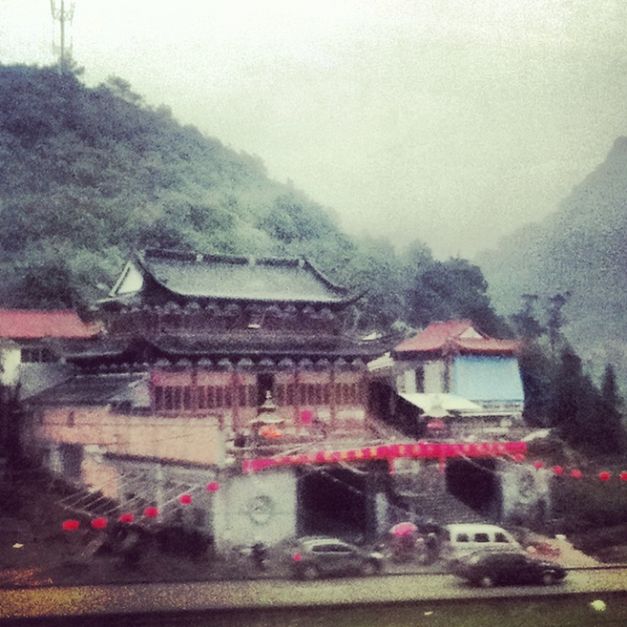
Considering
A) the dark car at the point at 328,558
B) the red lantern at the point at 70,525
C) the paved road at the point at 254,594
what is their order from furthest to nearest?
1. the dark car at the point at 328,558
2. the red lantern at the point at 70,525
3. the paved road at the point at 254,594

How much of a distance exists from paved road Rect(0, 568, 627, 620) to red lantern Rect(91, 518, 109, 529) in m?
0.53

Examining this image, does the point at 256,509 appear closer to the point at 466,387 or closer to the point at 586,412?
the point at 466,387

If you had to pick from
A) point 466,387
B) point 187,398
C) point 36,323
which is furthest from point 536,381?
point 36,323

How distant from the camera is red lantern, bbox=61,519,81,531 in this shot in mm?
6781

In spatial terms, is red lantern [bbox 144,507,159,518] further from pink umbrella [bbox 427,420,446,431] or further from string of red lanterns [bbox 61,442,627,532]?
pink umbrella [bbox 427,420,446,431]

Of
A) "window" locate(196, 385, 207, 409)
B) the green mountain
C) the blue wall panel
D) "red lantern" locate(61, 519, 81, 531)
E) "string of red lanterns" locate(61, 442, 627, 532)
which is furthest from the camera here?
the green mountain

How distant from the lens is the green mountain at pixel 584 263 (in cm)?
809

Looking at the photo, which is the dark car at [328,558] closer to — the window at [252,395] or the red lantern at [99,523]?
the window at [252,395]

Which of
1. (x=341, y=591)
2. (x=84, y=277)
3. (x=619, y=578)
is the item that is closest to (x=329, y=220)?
(x=84, y=277)

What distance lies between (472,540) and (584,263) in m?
3.39

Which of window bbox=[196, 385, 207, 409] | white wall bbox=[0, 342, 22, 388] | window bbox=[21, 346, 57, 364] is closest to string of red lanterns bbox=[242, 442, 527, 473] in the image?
window bbox=[196, 385, 207, 409]

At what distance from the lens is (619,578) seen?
7496 mm

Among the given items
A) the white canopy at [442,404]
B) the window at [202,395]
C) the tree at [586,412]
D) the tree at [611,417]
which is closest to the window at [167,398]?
the window at [202,395]

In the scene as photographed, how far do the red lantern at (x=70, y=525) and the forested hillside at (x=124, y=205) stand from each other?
7.38ft
